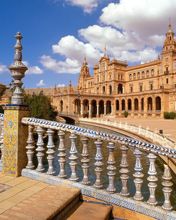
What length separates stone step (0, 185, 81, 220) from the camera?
2795 mm

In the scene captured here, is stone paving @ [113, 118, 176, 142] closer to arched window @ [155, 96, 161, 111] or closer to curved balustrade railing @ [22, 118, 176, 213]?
curved balustrade railing @ [22, 118, 176, 213]

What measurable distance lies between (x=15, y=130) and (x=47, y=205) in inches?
64.5

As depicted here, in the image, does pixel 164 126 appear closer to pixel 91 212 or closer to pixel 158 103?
pixel 158 103

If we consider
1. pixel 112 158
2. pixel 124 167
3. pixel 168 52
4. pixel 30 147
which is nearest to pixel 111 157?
pixel 112 158

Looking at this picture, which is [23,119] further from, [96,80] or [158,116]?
[96,80]

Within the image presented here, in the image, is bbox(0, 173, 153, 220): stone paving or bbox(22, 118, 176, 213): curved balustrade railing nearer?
bbox(0, 173, 153, 220): stone paving

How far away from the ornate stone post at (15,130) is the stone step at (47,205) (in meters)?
0.87

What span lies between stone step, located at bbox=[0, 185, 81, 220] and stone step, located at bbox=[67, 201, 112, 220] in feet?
0.37

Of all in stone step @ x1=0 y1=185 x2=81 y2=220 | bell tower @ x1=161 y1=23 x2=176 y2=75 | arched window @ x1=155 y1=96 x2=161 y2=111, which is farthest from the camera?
bell tower @ x1=161 y1=23 x2=176 y2=75

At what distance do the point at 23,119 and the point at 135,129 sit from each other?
2113cm

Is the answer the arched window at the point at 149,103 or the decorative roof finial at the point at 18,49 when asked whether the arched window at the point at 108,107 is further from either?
the decorative roof finial at the point at 18,49

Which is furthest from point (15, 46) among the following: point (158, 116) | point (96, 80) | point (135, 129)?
point (96, 80)

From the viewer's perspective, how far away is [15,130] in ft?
14.0

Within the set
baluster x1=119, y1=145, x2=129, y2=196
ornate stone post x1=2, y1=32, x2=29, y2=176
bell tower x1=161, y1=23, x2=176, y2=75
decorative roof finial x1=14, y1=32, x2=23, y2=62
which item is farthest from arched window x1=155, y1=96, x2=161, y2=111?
baluster x1=119, y1=145, x2=129, y2=196
